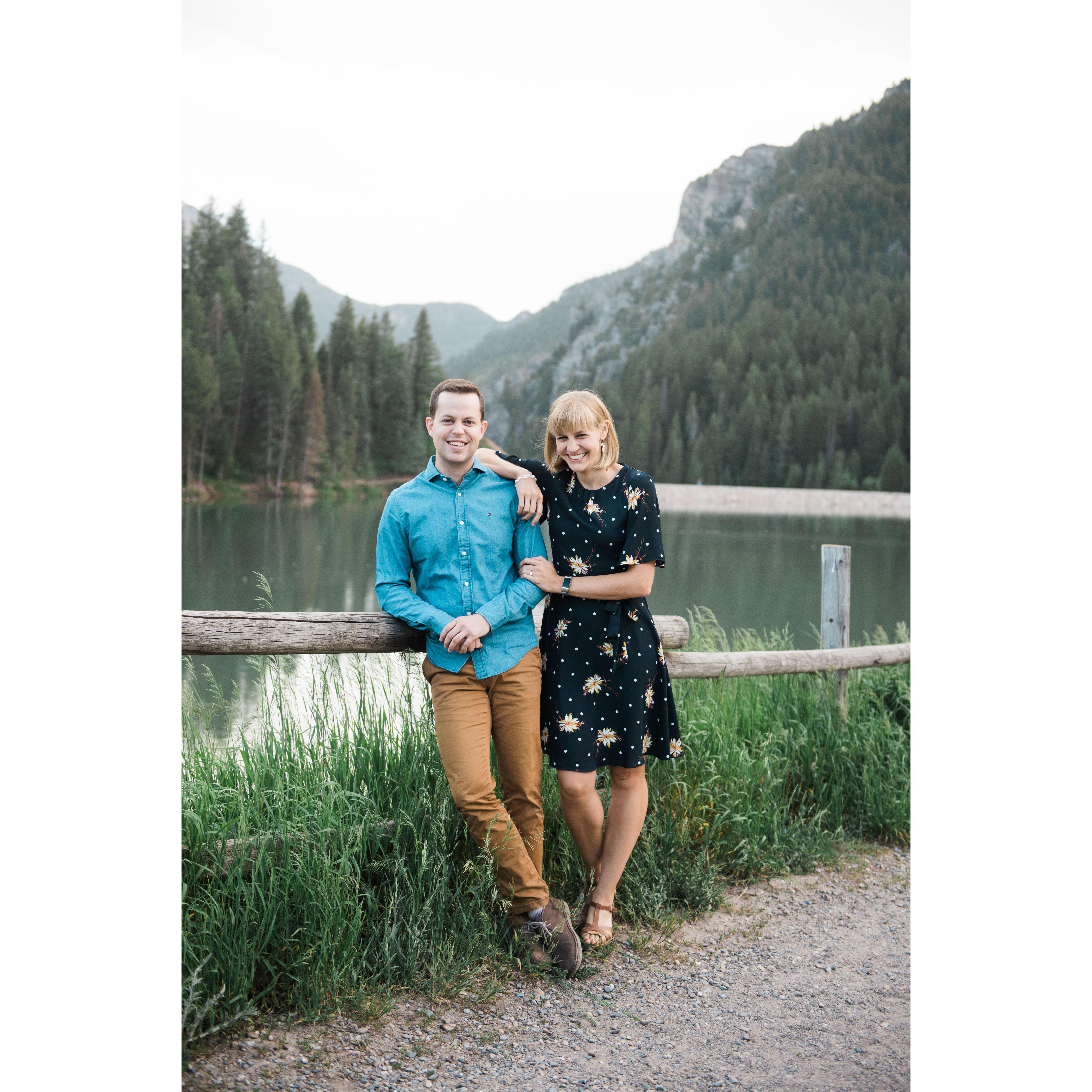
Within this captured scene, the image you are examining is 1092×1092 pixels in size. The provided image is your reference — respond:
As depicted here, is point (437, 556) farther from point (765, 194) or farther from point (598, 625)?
point (765, 194)

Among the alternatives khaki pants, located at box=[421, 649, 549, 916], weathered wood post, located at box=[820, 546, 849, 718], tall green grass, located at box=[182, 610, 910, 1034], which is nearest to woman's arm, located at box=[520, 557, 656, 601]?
khaki pants, located at box=[421, 649, 549, 916]

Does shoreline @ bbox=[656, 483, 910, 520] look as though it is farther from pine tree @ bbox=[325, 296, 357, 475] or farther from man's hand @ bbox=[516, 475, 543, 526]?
man's hand @ bbox=[516, 475, 543, 526]

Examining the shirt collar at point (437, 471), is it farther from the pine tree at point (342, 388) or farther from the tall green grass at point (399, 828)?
the pine tree at point (342, 388)

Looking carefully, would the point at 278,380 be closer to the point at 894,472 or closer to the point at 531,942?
the point at 531,942

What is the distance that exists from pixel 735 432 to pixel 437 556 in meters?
82.8

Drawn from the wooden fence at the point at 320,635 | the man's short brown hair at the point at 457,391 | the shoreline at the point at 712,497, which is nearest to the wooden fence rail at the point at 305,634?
the wooden fence at the point at 320,635

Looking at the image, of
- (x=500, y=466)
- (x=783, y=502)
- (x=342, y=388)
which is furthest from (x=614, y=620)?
(x=783, y=502)

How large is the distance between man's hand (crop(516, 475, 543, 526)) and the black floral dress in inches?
3.0

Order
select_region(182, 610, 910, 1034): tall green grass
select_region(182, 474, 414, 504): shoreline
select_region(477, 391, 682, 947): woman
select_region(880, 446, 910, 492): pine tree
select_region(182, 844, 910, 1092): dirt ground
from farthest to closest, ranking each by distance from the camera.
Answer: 1. select_region(880, 446, 910, 492): pine tree
2. select_region(182, 474, 414, 504): shoreline
3. select_region(477, 391, 682, 947): woman
4. select_region(182, 610, 910, 1034): tall green grass
5. select_region(182, 844, 910, 1092): dirt ground

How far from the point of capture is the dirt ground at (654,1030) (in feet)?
6.64

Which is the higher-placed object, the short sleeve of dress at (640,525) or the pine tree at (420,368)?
the pine tree at (420,368)

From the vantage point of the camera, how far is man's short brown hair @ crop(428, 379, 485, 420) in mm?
2461

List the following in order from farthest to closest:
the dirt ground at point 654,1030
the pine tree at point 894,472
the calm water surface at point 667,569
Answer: the pine tree at point 894,472
the calm water surface at point 667,569
the dirt ground at point 654,1030
